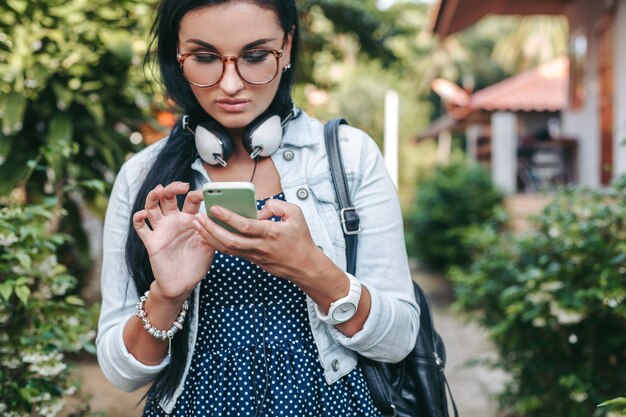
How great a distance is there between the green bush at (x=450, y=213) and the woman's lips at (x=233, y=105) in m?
7.87

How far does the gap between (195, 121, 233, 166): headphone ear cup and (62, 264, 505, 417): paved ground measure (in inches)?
87.3

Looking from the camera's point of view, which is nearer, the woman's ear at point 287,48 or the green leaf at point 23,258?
the woman's ear at point 287,48

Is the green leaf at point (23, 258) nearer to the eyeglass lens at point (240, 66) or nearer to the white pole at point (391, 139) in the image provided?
the eyeglass lens at point (240, 66)

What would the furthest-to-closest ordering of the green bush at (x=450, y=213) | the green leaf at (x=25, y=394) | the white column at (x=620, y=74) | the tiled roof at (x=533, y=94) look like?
1. the tiled roof at (x=533, y=94)
2. the green bush at (x=450, y=213)
3. the white column at (x=620, y=74)
4. the green leaf at (x=25, y=394)

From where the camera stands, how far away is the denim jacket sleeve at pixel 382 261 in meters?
1.45

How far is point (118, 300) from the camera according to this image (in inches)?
60.0

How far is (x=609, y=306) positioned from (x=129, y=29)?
298cm

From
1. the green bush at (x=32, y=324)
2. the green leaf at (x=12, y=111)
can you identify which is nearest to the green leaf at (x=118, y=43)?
the green leaf at (x=12, y=111)

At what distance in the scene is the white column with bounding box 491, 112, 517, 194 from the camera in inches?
400

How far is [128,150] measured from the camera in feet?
11.8

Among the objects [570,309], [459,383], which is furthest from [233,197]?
[459,383]

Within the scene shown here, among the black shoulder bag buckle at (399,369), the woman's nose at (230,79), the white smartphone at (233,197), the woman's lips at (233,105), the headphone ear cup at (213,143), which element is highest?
the woman's nose at (230,79)

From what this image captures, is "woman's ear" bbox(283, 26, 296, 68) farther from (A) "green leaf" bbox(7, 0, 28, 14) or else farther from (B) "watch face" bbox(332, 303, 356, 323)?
(A) "green leaf" bbox(7, 0, 28, 14)

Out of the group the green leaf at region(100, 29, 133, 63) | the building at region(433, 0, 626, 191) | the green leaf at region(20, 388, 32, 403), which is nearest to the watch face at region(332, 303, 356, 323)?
the green leaf at region(20, 388, 32, 403)
